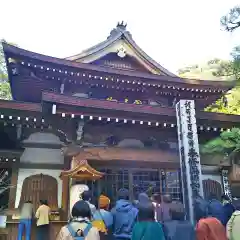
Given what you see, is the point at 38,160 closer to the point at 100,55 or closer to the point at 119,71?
the point at 119,71

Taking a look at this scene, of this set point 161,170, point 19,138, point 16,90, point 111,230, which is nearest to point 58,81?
point 16,90

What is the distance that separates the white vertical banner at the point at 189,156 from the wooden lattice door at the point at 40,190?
153 inches

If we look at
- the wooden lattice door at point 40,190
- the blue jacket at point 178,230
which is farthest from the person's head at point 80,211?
the wooden lattice door at point 40,190

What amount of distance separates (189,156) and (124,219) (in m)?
3.65

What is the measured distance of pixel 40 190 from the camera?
8984 millimetres

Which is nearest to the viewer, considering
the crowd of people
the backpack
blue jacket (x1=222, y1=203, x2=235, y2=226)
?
the backpack

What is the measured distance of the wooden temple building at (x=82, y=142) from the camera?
332 inches

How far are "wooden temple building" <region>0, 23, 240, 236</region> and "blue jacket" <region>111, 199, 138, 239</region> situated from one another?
2.63m

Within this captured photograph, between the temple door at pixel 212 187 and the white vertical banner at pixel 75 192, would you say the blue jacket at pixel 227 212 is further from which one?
the temple door at pixel 212 187

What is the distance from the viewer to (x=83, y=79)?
11398mm

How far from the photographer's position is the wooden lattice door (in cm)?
884

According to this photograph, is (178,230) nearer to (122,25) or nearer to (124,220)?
(124,220)

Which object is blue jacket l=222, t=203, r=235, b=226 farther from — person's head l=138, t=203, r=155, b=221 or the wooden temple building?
the wooden temple building

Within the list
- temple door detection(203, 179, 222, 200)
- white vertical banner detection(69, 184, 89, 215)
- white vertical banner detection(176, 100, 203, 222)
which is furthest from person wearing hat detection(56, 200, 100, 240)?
temple door detection(203, 179, 222, 200)
